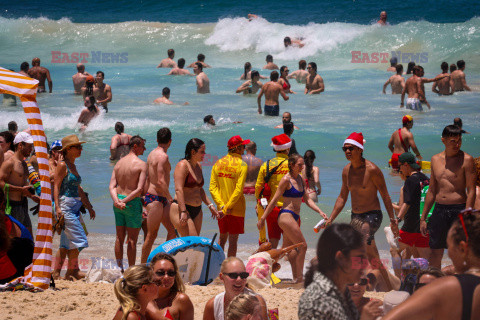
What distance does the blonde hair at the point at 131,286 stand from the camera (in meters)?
3.96

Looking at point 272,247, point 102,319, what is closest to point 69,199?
point 102,319

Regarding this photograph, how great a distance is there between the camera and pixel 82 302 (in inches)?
236

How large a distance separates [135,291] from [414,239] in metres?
3.93

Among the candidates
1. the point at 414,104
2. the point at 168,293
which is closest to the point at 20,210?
the point at 168,293

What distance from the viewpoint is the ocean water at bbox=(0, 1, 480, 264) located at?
54.3ft

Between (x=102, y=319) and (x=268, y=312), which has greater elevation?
(x=268, y=312)

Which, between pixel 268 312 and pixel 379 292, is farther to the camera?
pixel 379 292

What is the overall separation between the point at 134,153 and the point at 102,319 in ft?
7.71

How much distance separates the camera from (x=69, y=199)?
23.1 ft

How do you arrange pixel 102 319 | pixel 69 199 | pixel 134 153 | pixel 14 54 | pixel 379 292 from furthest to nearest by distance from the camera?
1. pixel 14 54
2. pixel 134 153
3. pixel 69 199
4. pixel 379 292
5. pixel 102 319

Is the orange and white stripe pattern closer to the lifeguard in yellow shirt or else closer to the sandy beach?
the sandy beach

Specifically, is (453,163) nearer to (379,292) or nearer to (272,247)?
(379,292)

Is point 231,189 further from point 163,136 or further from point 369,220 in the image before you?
point 369,220

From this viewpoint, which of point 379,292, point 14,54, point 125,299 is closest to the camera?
point 125,299
